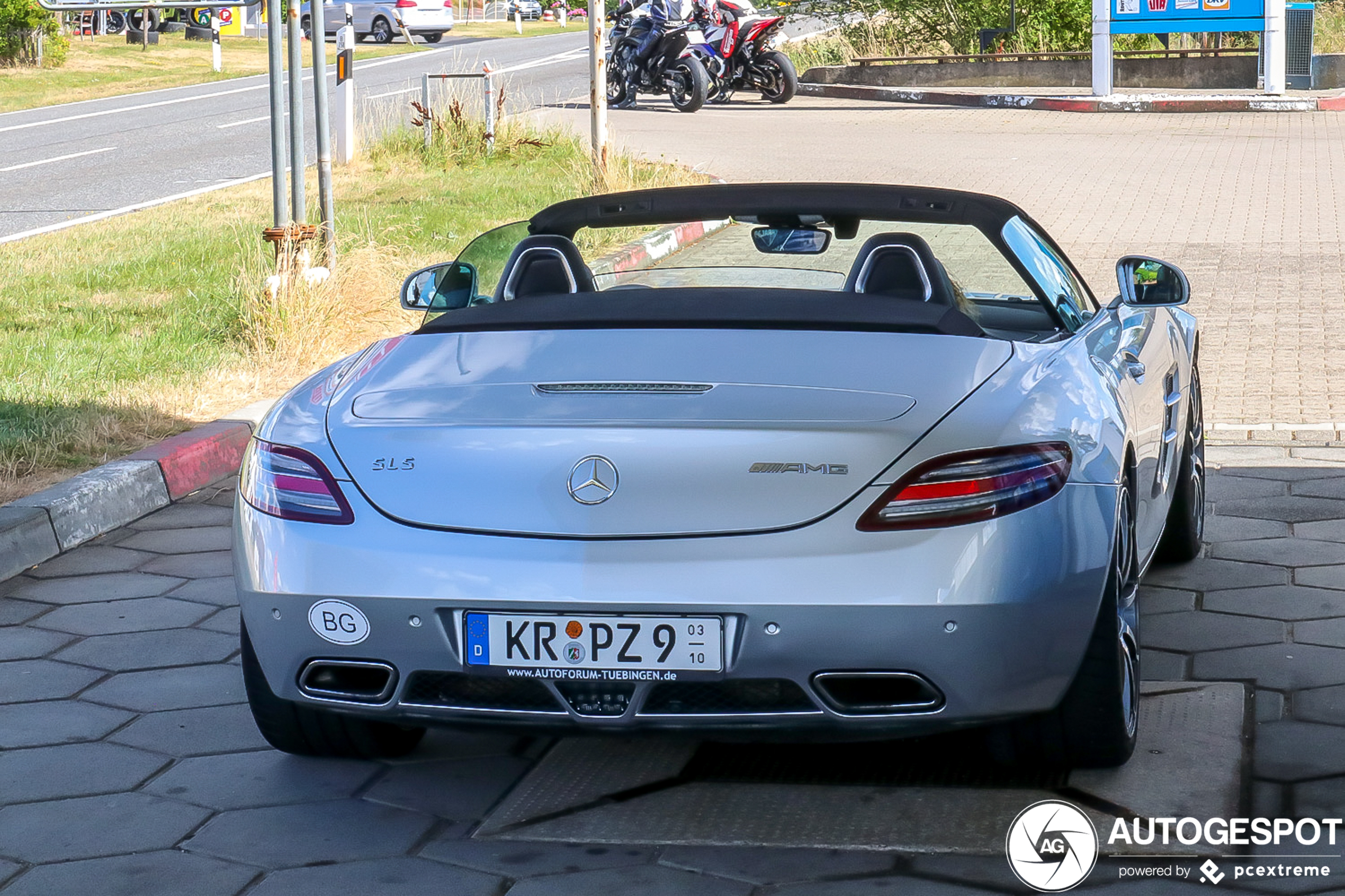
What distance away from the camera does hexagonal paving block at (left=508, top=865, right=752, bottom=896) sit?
300 centimetres

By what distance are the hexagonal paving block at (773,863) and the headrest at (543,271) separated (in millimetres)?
1423

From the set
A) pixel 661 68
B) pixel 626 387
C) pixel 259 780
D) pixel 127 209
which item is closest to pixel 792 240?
pixel 626 387

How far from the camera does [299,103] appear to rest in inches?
344

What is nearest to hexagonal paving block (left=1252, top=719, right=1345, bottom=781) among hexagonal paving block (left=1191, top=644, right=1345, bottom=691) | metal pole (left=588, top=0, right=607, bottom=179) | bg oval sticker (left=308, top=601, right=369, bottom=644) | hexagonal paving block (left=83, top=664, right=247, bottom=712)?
hexagonal paving block (left=1191, top=644, right=1345, bottom=691)

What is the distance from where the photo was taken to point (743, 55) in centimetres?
2548

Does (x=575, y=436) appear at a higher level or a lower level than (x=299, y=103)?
lower

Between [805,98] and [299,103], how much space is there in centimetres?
1930

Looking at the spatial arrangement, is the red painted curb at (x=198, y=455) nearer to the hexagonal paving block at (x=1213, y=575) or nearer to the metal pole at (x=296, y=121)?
the metal pole at (x=296, y=121)

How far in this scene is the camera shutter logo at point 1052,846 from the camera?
3.03 meters

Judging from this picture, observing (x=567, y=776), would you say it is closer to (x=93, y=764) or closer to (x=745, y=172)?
(x=93, y=764)

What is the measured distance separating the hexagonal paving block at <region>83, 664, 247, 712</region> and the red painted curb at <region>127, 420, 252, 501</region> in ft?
6.23

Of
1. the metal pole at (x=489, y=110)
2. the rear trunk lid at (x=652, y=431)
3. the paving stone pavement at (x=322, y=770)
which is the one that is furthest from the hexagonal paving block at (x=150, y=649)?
the metal pole at (x=489, y=110)

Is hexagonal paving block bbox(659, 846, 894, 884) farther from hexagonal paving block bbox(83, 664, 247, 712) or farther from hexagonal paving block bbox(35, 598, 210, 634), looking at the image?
hexagonal paving block bbox(35, 598, 210, 634)

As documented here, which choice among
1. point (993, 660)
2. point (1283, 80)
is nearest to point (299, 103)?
point (993, 660)
